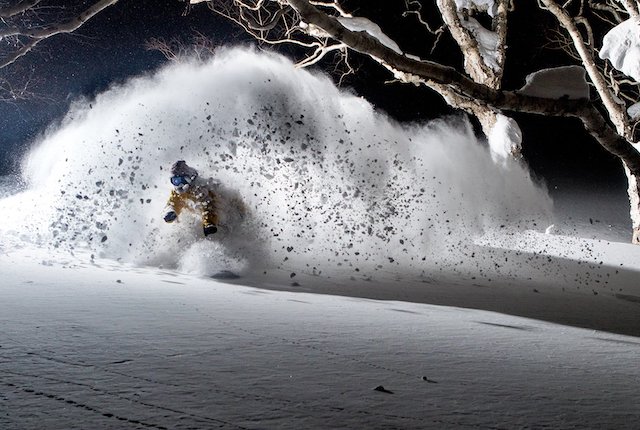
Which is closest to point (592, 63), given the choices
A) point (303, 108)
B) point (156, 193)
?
point (303, 108)

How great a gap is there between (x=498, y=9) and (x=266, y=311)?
10.6 m

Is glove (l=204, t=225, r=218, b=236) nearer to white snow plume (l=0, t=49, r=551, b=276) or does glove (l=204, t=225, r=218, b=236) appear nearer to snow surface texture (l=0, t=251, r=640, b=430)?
white snow plume (l=0, t=49, r=551, b=276)

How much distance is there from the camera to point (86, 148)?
9.12 metres

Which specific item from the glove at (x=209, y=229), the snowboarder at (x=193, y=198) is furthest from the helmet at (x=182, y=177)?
the glove at (x=209, y=229)

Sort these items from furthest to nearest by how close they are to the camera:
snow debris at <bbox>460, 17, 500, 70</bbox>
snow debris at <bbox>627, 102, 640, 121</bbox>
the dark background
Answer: the dark background → snow debris at <bbox>627, 102, 640, 121</bbox> → snow debris at <bbox>460, 17, 500, 70</bbox>

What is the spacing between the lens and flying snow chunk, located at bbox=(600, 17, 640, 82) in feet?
21.4

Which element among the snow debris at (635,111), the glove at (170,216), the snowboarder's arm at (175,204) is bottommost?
the glove at (170,216)

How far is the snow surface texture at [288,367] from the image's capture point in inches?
72.2

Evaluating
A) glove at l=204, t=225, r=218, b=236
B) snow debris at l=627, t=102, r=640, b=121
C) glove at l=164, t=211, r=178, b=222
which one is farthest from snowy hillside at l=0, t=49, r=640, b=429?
snow debris at l=627, t=102, r=640, b=121

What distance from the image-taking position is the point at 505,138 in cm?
1165

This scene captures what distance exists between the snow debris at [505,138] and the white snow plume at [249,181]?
80cm

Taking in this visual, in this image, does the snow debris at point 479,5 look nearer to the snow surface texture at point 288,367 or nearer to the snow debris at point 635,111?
the snow debris at point 635,111

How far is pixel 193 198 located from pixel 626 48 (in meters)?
5.60

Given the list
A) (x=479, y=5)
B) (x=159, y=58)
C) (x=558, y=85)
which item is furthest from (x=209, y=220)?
(x=159, y=58)
